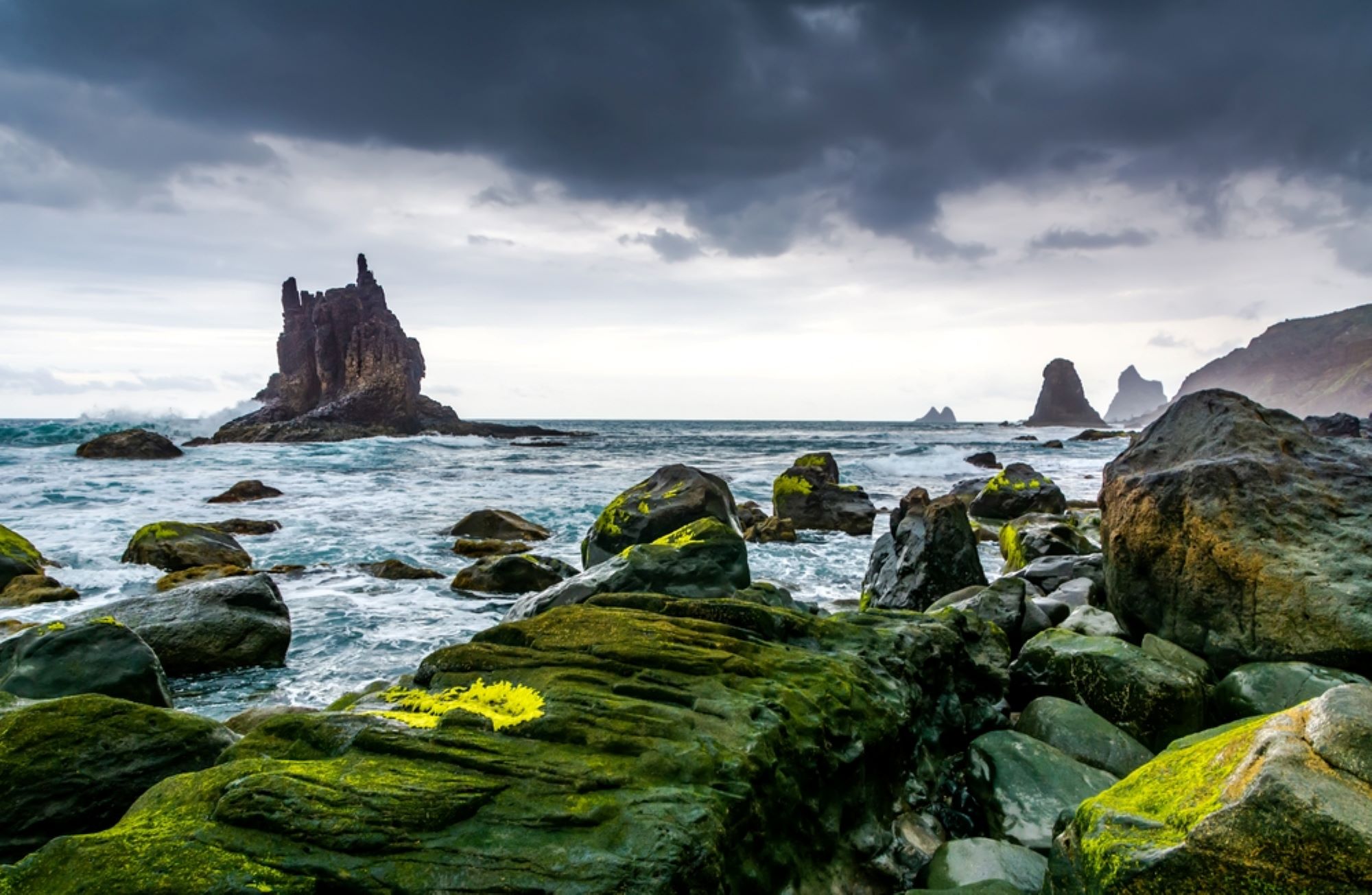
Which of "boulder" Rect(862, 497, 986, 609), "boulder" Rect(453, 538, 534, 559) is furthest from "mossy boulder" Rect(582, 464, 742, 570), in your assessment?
"boulder" Rect(862, 497, 986, 609)

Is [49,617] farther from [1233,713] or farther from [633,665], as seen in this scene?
[1233,713]

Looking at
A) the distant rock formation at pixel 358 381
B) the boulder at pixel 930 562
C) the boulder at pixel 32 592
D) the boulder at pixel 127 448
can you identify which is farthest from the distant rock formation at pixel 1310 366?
the boulder at pixel 32 592

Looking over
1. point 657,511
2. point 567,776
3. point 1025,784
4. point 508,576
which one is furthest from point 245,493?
point 1025,784

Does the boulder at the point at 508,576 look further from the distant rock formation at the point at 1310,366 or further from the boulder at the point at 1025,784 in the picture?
the distant rock formation at the point at 1310,366

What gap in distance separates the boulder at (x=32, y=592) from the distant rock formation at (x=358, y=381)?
59.4m

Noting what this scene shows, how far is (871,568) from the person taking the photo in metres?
11.6

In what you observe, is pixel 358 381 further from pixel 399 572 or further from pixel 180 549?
pixel 399 572

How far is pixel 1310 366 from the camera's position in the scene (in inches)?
6220

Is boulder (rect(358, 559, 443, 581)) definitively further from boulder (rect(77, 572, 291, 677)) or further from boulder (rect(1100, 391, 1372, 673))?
boulder (rect(1100, 391, 1372, 673))

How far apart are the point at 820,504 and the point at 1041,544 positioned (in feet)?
22.2

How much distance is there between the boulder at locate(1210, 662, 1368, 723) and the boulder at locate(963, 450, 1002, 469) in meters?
32.2

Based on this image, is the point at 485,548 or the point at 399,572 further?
the point at 485,548

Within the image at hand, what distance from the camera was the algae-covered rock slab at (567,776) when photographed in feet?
8.86

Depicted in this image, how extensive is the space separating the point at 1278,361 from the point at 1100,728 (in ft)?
696
